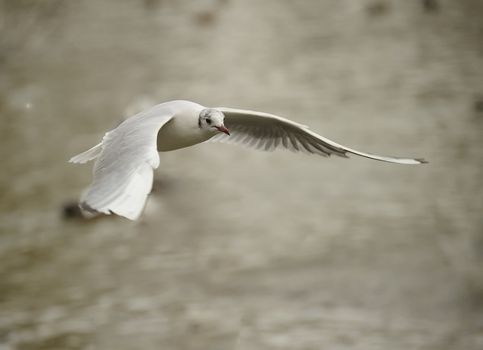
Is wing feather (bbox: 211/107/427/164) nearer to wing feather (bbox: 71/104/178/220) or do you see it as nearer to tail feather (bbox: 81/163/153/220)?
wing feather (bbox: 71/104/178/220)

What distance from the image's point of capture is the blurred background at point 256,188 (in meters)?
6.05

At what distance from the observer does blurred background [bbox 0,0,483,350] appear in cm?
605

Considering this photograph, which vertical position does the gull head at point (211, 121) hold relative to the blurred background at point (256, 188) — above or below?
above

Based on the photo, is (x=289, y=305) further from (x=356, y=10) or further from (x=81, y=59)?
(x=356, y=10)

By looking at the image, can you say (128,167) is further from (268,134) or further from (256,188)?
(256,188)

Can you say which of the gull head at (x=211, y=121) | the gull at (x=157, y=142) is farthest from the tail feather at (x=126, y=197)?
the gull head at (x=211, y=121)

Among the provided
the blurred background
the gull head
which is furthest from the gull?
the blurred background

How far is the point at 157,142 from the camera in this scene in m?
3.74

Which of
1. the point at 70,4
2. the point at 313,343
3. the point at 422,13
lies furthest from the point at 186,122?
the point at 70,4

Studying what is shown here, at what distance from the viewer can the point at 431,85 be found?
9.25 m

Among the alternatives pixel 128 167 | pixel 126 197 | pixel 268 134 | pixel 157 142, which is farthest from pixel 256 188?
pixel 126 197

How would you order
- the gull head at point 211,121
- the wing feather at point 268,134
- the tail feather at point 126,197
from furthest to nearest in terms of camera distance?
the wing feather at point 268,134 < the gull head at point 211,121 < the tail feather at point 126,197

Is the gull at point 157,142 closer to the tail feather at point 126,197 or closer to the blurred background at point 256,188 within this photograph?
the tail feather at point 126,197

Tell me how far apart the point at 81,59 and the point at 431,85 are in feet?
11.5
